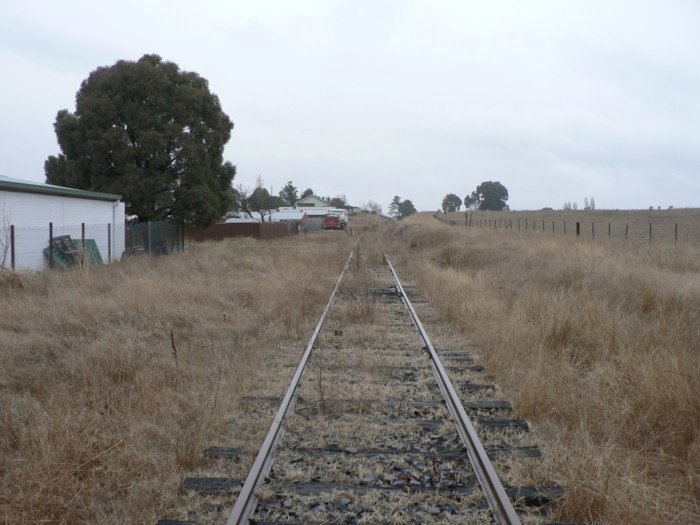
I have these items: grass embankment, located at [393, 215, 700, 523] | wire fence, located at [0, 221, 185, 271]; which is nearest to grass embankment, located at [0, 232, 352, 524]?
grass embankment, located at [393, 215, 700, 523]

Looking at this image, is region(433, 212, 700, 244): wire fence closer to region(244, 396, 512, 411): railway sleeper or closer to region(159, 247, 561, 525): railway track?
region(159, 247, 561, 525): railway track

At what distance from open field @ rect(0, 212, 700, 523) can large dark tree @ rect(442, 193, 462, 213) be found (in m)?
157

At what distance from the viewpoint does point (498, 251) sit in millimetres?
22703

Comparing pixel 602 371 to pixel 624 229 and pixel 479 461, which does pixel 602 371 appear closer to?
pixel 479 461

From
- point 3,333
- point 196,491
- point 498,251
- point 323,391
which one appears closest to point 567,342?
point 323,391

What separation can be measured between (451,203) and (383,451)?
552 ft

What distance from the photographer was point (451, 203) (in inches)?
6727

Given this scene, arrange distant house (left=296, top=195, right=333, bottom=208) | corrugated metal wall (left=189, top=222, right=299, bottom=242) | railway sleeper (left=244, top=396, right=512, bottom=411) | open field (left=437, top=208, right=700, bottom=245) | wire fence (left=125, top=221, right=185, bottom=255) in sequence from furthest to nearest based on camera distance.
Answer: distant house (left=296, top=195, right=333, bottom=208)
corrugated metal wall (left=189, top=222, right=299, bottom=242)
open field (left=437, top=208, right=700, bottom=245)
wire fence (left=125, top=221, right=185, bottom=255)
railway sleeper (left=244, top=396, right=512, bottom=411)

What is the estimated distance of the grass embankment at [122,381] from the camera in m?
4.72

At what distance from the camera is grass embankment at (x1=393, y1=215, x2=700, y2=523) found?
4603mm

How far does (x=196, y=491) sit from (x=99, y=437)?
1.34m

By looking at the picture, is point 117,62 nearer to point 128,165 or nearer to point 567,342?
point 128,165

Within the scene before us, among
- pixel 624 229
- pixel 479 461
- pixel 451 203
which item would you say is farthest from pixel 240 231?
pixel 451 203

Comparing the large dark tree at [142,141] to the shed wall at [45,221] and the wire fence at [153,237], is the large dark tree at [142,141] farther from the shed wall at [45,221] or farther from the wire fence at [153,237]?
the shed wall at [45,221]
